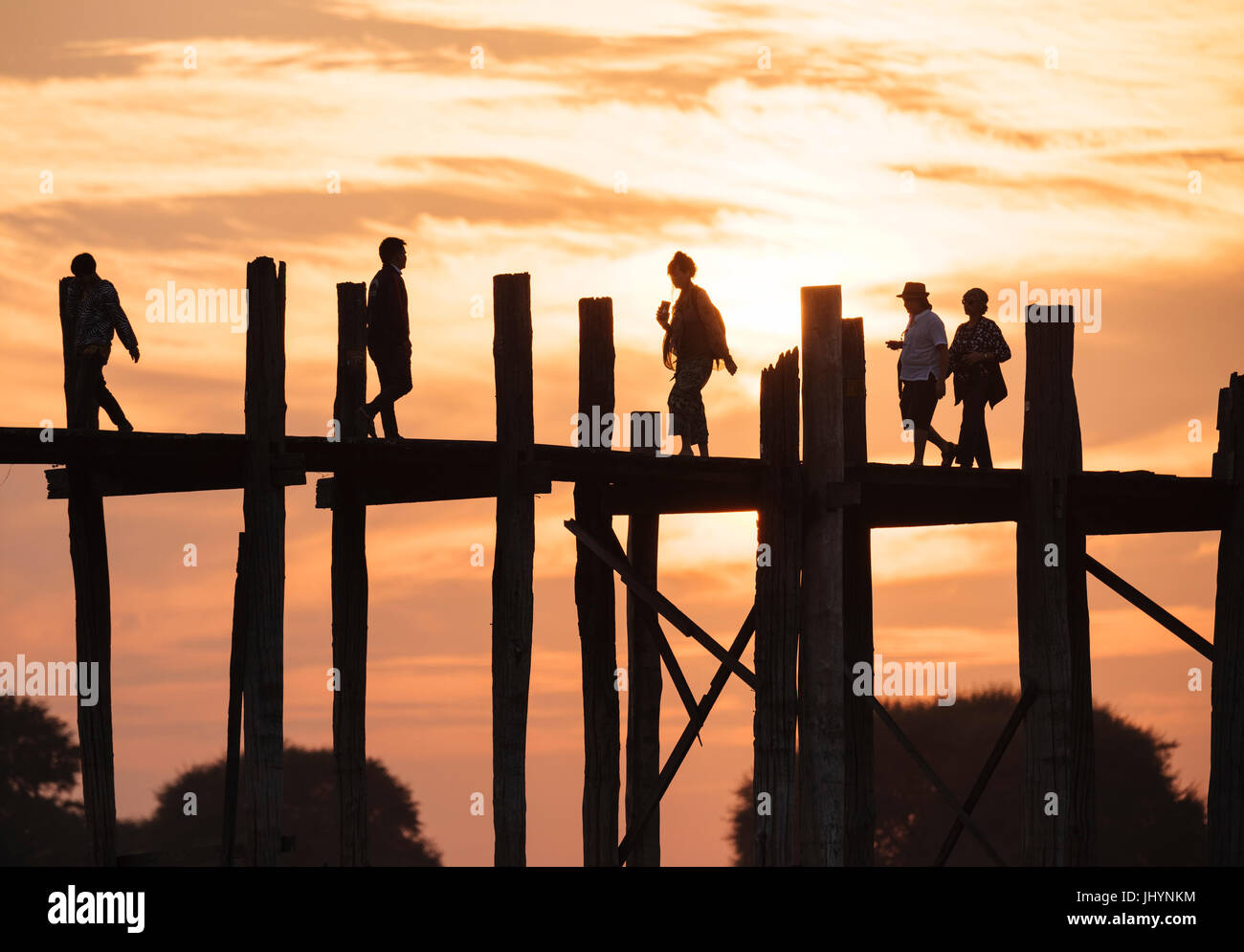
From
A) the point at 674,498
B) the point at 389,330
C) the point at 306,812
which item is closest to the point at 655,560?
the point at 674,498

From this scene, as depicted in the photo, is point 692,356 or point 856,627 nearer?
point 692,356

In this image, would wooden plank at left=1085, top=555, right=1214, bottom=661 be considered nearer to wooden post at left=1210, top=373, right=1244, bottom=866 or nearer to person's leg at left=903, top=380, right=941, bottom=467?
wooden post at left=1210, top=373, right=1244, bottom=866

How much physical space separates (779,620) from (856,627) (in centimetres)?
239

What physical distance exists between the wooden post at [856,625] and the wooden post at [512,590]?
350 centimetres

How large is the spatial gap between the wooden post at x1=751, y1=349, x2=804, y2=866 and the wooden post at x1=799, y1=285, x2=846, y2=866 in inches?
4.5

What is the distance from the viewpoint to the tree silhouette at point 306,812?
4888cm

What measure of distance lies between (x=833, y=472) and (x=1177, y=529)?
5.02 m

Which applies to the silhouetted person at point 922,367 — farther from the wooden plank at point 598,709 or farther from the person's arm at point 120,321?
the person's arm at point 120,321

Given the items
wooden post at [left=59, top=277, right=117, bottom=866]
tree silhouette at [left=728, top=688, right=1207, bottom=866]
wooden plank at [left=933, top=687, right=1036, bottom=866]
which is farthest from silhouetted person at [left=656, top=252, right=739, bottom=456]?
tree silhouette at [left=728, top=688, right=1207, bottom=866]

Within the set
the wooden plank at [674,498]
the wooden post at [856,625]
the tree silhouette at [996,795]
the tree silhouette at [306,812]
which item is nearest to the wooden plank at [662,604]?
the wooden plank at [674,498]

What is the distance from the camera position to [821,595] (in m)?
15.2

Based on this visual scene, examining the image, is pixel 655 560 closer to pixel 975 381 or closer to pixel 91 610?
pixel 975 381

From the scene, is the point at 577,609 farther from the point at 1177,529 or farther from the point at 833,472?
the point at 1177,529
